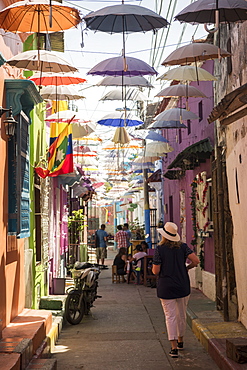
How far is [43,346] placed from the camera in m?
8.54

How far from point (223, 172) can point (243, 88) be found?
15.5 ft

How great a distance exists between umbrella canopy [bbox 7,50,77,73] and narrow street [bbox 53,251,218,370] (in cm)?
438

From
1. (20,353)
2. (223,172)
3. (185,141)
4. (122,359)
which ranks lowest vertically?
(122,359)

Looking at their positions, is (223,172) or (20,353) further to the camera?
(223,172)

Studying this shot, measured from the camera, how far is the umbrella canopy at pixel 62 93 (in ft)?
40.1

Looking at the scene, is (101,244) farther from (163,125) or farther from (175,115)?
(175,115)

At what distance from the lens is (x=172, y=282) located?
9.02 m

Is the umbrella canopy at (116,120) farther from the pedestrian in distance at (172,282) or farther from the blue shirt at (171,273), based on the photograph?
the blue shirt at (171,273)

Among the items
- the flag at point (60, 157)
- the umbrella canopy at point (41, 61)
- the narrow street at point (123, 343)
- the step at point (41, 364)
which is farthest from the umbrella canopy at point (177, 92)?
the step at point (41, 364)

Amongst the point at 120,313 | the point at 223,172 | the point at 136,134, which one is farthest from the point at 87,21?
the point at 136,134

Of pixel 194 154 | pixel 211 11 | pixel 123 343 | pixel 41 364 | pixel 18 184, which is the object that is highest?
pixel 211 11

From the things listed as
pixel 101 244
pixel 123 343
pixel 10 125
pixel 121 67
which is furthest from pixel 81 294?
pixel 101 244

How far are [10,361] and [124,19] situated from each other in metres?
5.04

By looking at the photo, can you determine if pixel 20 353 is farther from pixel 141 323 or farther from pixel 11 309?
pixel 141 323
